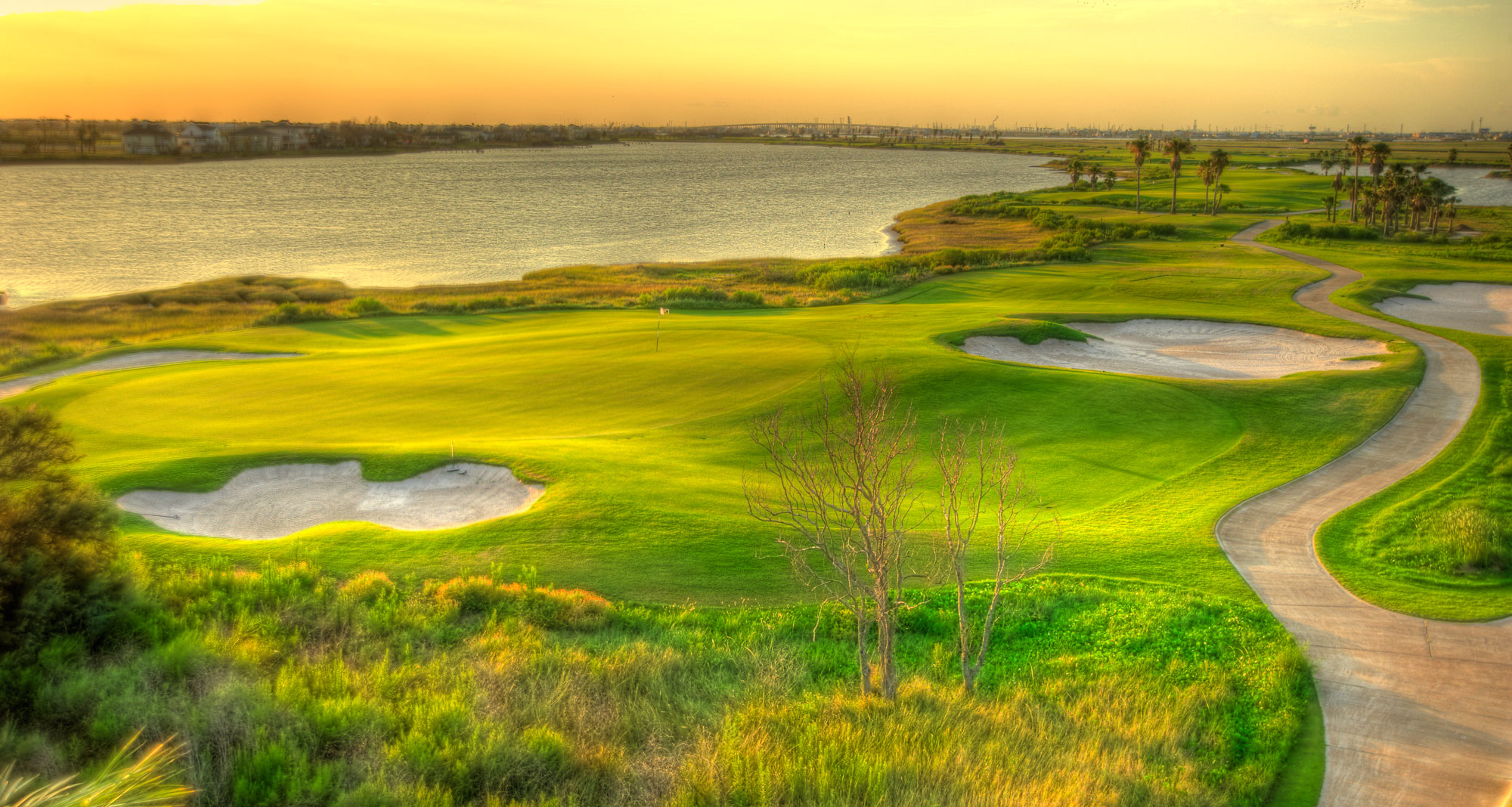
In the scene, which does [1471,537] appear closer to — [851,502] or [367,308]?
[851,502]

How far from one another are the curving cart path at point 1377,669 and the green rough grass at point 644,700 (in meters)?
0.59

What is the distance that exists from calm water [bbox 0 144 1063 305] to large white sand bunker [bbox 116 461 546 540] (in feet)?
173

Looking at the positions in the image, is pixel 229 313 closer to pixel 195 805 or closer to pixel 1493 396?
pixel 195 805

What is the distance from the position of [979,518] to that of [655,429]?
768cm

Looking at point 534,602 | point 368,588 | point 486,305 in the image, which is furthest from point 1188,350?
point 486,305

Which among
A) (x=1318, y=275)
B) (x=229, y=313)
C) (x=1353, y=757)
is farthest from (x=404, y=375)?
(x=1318, y=275)

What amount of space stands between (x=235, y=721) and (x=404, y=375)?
688 inches

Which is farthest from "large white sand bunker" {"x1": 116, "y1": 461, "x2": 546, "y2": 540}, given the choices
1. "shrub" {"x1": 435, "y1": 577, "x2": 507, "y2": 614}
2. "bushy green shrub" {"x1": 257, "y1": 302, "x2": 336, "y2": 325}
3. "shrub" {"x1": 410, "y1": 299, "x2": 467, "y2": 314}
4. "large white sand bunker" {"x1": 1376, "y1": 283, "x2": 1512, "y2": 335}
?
"large white sand bunker" {"x1": 1376, "y1": 283, "x2": 1512, "y2": 335}

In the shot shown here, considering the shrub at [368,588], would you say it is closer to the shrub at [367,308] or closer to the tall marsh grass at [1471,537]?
the tall marsh grass at [1471,537]

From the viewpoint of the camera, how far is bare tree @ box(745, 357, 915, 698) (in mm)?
9016

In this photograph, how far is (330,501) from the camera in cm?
1639

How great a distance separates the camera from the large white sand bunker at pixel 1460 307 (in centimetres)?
3541

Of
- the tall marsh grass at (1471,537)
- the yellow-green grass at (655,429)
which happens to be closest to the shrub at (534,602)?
the yellow-green grass at (655,429)

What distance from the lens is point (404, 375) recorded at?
2455 centimetres
